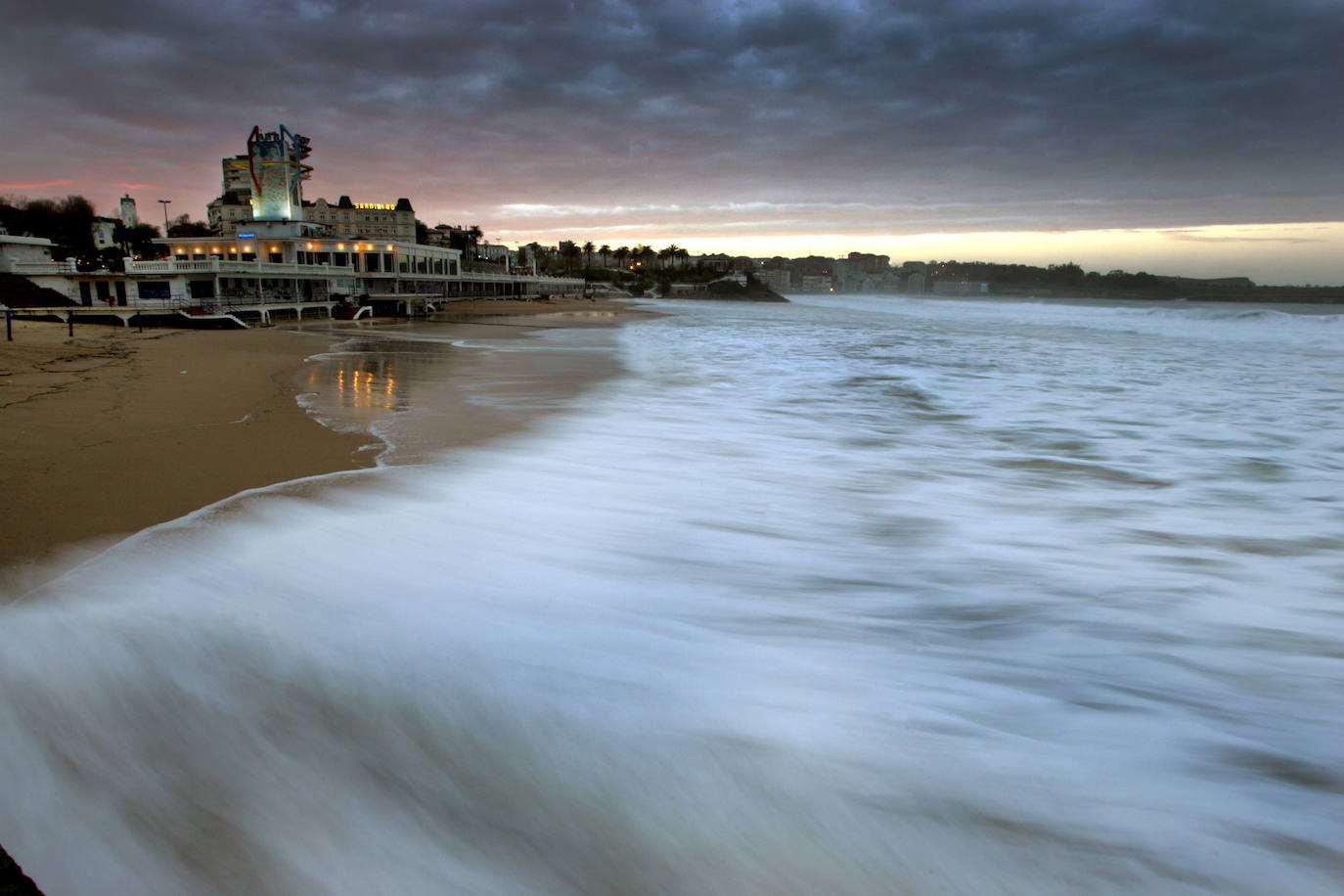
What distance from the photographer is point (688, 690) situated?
351 cm

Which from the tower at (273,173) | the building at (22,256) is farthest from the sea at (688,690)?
the tower at (273,173)

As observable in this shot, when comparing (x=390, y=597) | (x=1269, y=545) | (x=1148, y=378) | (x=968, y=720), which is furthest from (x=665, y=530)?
(x=1148, y=378)

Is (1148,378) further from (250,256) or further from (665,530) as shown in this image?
(250,256)

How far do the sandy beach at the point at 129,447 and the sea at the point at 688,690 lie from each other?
1.56 ft

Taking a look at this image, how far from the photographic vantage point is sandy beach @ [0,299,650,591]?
5.02 m

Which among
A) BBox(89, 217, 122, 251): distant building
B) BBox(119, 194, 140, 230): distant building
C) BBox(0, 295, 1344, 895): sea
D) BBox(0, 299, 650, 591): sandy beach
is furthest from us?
BBox(119, 194, 140, 230): distant building

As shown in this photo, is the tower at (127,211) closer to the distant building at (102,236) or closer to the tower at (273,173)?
the distant building at (102,236)

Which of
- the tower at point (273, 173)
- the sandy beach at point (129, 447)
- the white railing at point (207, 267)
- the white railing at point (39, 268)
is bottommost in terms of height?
the sandy beach at point (129, 447)

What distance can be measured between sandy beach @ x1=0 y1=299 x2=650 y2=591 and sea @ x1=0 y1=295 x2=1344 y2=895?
0.48m

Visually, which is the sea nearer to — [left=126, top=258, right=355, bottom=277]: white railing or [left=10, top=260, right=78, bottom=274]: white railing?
[left=126, top=258, right=355, bottom=277]: white railing

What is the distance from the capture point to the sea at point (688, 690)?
250 cm

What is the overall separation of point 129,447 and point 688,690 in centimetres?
709

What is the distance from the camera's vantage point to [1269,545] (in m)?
5.60

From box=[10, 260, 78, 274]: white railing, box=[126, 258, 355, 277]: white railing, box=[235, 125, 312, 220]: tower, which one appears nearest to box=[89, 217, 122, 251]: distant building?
box=[235, 125, 312, 220]: tower
